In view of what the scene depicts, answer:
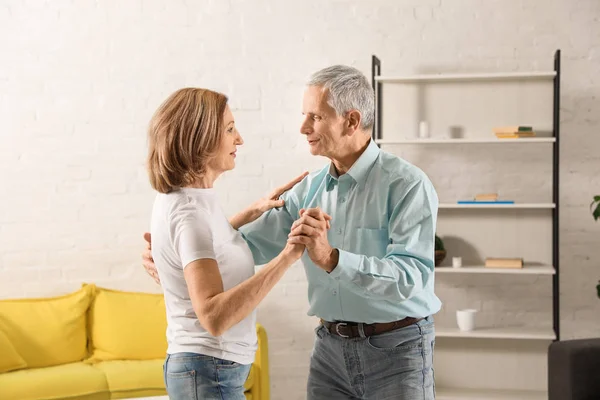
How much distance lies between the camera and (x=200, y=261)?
6.50 ft

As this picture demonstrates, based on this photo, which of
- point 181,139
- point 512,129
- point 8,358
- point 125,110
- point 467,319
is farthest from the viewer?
point 125,110

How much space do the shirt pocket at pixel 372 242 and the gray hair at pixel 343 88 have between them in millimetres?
331

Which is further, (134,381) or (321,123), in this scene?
(134,381)

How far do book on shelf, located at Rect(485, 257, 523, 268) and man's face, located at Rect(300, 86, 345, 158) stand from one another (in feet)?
7.87

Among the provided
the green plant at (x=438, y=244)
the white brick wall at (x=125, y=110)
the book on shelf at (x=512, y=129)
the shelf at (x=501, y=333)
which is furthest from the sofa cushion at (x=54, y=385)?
the book on shelf at (x=512, y=129)

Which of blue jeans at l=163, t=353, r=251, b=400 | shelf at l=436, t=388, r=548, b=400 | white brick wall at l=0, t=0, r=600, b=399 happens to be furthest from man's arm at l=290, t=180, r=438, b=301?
white brick wall at l=0, t=0, r=600, b=399

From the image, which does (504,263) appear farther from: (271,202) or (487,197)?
(271,202)

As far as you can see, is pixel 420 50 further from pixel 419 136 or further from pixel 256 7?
pixel 256 7

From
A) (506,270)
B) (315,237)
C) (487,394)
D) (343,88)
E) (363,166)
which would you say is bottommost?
(487,394)

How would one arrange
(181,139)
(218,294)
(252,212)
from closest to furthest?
(218,294) → (181,139) → (252,212)

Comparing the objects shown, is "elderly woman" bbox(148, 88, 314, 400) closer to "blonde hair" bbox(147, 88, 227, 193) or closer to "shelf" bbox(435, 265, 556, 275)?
"blonde hair" bbox(147, 88, 227, 193)

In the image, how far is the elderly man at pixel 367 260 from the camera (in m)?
2.27

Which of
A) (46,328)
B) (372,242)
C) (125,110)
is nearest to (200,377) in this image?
(372,242)

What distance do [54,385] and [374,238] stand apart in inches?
98.1
